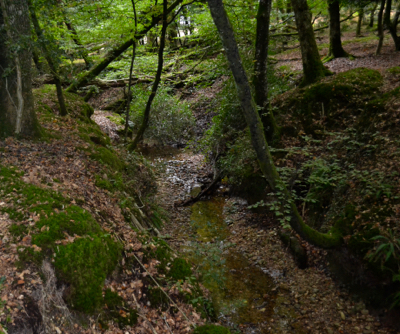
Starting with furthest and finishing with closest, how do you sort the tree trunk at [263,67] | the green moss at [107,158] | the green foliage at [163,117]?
the green foliage at [163,117] → the tree trunk at [263,67] → the green moss at [107,158]

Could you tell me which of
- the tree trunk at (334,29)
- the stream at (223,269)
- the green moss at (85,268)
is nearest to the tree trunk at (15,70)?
the green moss at (85,268)

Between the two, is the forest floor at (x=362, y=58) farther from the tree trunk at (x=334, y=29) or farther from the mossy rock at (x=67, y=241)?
the mossy rock at (x=67, y=241)

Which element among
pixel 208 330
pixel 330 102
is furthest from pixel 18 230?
pixel 330 102

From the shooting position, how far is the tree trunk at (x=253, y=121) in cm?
455

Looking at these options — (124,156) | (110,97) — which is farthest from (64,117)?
(110,97)

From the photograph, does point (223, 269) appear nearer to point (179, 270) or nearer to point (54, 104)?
point (179, 270)

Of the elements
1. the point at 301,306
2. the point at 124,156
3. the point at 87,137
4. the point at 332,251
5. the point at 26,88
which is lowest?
the point at 301,306

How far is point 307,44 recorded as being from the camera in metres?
9.37

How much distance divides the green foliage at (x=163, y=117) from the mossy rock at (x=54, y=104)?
4.92 metres

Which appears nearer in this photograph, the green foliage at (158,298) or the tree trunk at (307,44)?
the green foliage at (158,298)

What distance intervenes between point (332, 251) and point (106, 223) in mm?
4310

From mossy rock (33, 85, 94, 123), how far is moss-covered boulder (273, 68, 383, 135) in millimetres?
6327

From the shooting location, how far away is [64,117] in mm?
8148

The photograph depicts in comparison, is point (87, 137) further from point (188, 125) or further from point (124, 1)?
point (188, 125)
